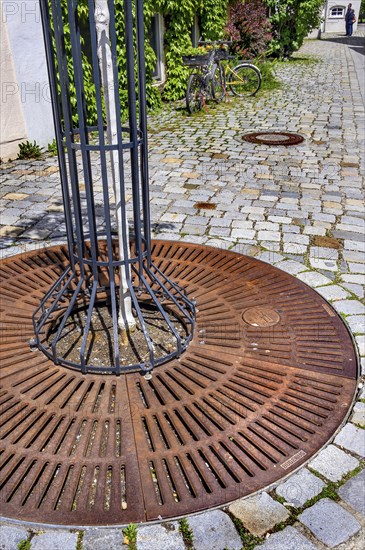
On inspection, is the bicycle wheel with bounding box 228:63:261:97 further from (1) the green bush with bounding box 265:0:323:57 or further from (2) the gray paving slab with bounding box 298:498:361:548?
(2) the gray paving slab with bounding box 298:498:361:548

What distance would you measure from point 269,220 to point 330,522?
3.21 meters

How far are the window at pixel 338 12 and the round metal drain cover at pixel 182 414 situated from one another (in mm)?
50732

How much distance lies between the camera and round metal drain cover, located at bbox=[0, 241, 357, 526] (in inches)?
81.7

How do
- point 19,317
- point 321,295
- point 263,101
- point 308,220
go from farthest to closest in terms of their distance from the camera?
point 263,101, point 308,220, point 321,295, point 19,317

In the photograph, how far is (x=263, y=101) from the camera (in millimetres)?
10906

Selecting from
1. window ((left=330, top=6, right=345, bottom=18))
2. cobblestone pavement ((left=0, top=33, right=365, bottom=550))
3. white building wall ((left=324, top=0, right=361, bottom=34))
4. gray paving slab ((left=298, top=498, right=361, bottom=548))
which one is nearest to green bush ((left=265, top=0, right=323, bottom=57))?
cobblestone pavement ((left=0, top=33, right=365, bottom=550))

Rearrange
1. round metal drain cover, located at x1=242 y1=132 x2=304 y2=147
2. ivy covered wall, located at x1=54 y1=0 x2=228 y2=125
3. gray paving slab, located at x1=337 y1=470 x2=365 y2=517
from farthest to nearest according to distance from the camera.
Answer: ivy covered wall, located at x1=54 y1=0 x2=228 y2=125, round metal drain cover, located at x1=242 y1=132 x2=304 y2=147, gray paving slab, located at x1=337 y1=470 x2=365 y2=517

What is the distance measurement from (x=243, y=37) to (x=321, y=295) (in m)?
14.4

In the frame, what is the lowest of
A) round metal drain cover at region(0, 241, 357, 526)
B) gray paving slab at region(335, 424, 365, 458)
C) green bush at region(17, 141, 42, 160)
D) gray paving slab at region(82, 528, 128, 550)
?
gray paving slab at region(335, 424, 365, 458)

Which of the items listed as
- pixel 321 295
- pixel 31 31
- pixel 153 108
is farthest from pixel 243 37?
pixel 321 295

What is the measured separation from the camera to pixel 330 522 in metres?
1.98

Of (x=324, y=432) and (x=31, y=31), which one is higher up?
(x=31, y=31)

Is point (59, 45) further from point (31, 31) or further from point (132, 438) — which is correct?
point (31, 31)

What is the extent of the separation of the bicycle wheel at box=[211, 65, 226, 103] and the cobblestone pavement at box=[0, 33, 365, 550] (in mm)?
422
